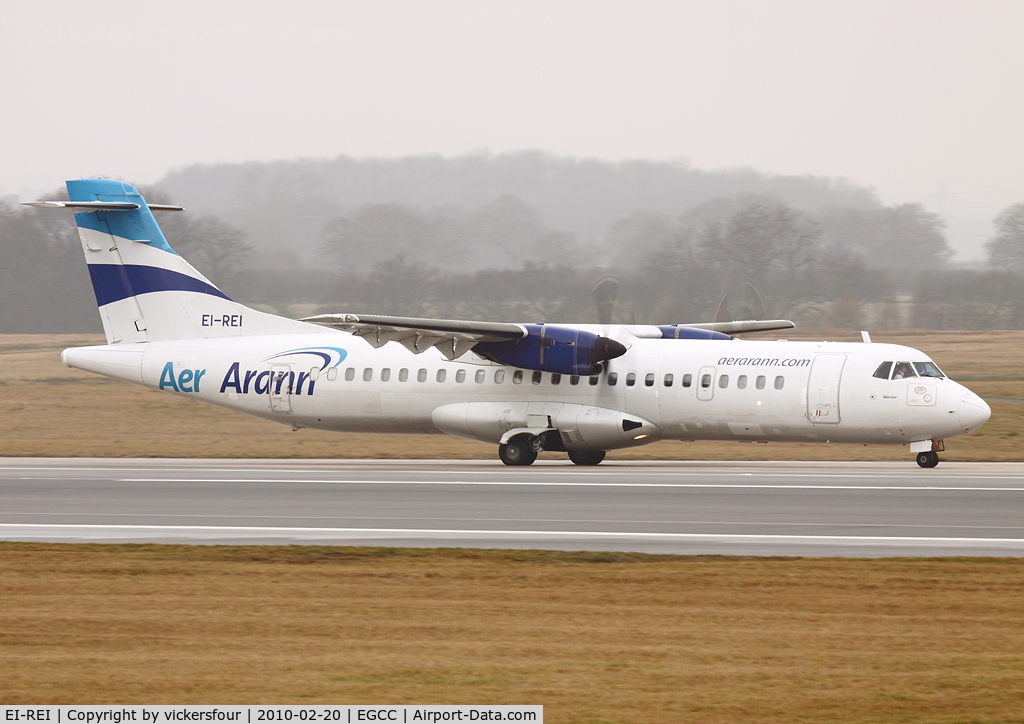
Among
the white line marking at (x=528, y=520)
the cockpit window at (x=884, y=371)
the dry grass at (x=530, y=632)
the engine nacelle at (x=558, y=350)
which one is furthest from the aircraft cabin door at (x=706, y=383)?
the dry grass at (x=530, y=632)

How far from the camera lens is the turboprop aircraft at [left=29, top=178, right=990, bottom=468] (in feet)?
75.8

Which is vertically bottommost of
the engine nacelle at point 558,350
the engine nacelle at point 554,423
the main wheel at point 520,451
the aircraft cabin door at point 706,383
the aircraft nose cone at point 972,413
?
the main wheel at point 520,451

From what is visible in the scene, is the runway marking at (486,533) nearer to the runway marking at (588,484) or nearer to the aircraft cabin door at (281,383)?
the runway marking at (588,484)

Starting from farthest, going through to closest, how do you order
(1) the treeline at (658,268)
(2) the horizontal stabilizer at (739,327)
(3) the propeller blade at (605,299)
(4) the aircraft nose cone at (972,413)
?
1. (1) the treeline at (658,268)
2. (2) the horizontal stabilizer at (739,327)
3. (3) the propeller blade at (605,299)
4. (4) the aircraft nose cone at (972,413)

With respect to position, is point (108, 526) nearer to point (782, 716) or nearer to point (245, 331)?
point (782, 716)

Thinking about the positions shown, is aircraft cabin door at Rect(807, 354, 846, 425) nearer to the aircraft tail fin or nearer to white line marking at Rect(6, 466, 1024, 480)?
white line marking at Rect(6, 466, 1024, 480)

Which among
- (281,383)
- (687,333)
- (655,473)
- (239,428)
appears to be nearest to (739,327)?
(687,333)

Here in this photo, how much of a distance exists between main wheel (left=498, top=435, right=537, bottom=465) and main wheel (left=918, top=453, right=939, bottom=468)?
314 inches

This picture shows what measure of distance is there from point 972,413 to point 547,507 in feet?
32.3

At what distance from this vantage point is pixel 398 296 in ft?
141

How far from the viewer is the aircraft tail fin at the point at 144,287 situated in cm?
2795

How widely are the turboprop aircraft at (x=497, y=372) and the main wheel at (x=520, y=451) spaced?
31 millimetres

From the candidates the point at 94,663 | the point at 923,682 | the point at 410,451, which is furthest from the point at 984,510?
the point at 410,451

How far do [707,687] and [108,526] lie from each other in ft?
33.8
